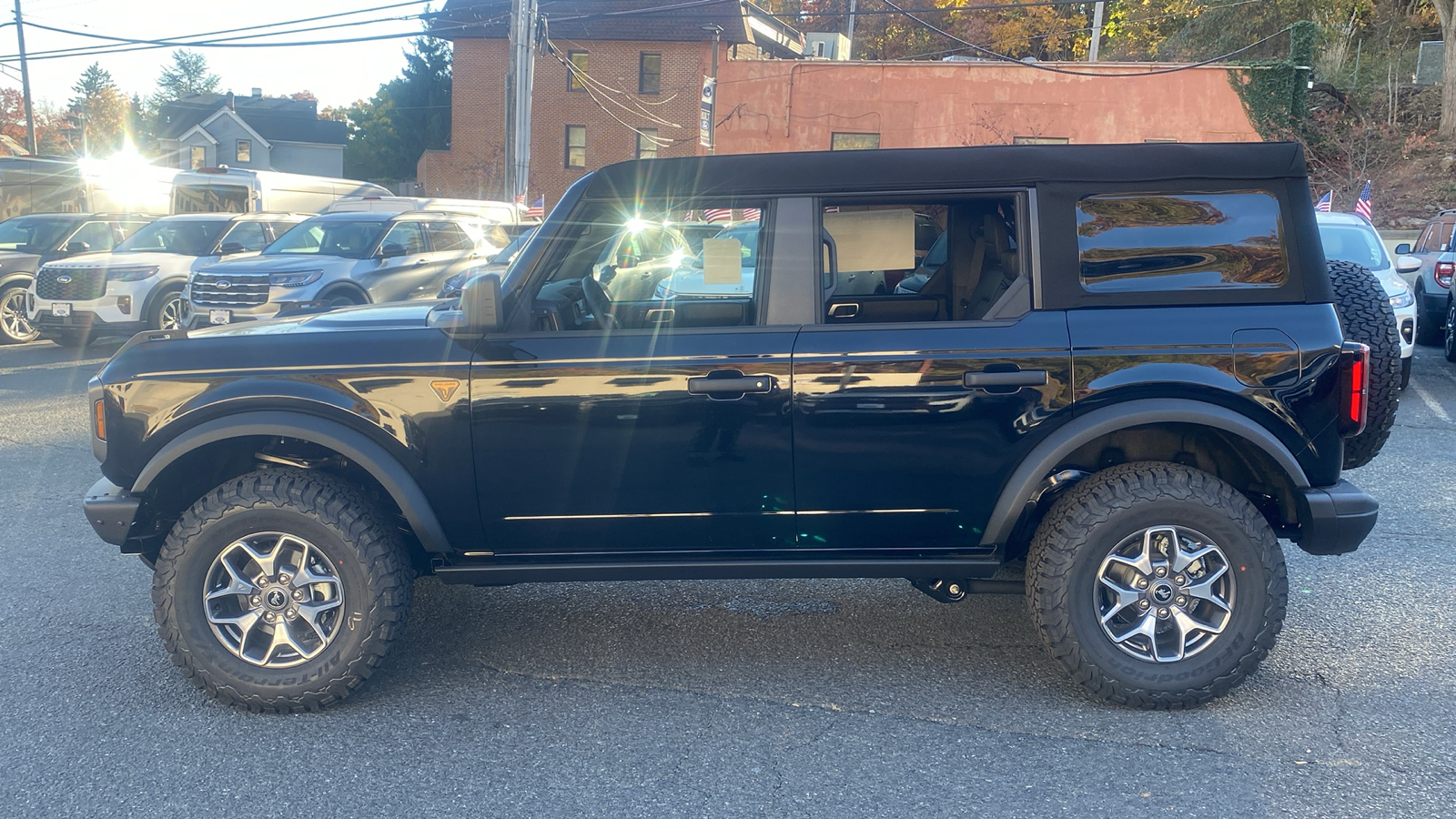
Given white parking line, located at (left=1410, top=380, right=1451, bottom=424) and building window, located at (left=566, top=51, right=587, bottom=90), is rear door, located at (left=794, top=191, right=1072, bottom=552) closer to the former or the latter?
white parking line, located at (left=1410, top=380, right=1451, bottom=424)

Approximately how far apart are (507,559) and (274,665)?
87cm

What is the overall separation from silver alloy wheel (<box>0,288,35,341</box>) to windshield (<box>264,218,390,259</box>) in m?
4.18

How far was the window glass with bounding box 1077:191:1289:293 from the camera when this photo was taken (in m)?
3.72

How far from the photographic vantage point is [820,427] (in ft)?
12.0

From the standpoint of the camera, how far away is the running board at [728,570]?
12.4 feet

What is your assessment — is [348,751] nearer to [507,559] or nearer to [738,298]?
[507,559]

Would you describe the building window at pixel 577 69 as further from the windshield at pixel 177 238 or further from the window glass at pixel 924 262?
the window glass at pixel 924 262

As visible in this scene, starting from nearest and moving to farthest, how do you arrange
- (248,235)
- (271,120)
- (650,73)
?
(248,235) < (650,73) < (271,120)

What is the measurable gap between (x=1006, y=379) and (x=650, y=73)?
39.2 metres

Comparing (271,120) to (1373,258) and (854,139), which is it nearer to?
(854,139)

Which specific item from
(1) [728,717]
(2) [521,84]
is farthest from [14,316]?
(1) [728,717]

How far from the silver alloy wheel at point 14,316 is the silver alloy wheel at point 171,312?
2049 millimetres

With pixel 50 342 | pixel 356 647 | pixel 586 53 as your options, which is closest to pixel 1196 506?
pixel 356 647

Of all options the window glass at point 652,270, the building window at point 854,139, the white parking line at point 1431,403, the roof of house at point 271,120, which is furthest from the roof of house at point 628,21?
the window glass at point 652,270
